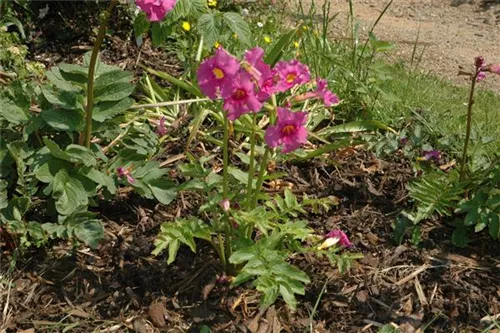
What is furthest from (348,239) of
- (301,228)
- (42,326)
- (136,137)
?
(42,326)

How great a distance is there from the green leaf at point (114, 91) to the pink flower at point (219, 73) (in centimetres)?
73

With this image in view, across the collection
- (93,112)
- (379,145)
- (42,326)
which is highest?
(93,112)

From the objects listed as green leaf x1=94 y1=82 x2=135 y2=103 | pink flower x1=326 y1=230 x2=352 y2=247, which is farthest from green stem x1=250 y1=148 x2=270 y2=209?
green leaf x1=94 y1=82 x2=135 y2=103

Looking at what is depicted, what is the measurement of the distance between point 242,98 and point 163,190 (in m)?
0.85

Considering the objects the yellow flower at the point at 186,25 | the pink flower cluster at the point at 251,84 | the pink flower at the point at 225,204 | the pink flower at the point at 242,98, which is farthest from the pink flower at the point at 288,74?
the yellow flower at the point at 186,25

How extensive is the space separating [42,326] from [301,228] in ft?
3.19

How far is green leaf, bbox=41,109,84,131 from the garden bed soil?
1.42 ft

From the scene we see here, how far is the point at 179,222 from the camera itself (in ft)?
8.49

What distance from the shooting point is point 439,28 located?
258 inches

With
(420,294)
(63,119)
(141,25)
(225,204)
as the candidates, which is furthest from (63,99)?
(420,294)

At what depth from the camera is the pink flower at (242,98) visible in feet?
7.16

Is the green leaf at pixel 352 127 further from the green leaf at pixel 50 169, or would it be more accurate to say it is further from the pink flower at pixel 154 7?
the pink flower at pixel 154 7

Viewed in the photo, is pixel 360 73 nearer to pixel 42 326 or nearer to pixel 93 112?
pixel 93 112

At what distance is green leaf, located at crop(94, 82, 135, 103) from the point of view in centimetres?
288
